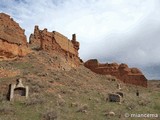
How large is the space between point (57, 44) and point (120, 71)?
18641mm

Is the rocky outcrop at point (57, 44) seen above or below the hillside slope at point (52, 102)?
above

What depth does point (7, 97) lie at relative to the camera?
22.3m

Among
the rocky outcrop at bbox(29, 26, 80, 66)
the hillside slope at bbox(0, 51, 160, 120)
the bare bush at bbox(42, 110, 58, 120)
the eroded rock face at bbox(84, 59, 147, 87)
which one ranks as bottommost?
the bare bush at bbox(42, 110, 58, 120)

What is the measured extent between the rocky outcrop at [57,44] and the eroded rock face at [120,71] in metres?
7.08

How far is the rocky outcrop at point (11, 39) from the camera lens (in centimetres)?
3581

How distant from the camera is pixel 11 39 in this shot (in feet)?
124

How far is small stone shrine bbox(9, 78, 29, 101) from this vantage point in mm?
22345

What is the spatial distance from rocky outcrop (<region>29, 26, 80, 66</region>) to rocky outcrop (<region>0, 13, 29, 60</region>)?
3.28 m

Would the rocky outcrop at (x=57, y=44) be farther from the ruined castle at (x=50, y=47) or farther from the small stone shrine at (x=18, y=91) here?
the small stone shrine at (x=18, y=91)

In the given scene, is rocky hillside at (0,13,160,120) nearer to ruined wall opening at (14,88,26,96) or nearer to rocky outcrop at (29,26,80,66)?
ruined wall opening at (14,88,26,96)

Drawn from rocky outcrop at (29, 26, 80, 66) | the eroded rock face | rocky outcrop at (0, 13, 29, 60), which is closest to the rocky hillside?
rocky outcrop at (0, 13, 29, 60)

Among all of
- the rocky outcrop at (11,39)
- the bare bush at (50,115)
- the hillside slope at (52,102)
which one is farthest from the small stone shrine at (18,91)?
the rocky outcrop at (11,39)

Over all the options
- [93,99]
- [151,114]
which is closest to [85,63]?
[93,99]

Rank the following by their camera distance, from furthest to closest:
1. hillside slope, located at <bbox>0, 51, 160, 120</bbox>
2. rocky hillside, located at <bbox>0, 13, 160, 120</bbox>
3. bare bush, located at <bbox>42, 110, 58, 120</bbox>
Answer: rocky hillside, located at <bbox>0, 13, 160, 120</bbox> → hillside slope, located at <bbox>0, 51, 160, 120</bbox> → bare bush, located at <bbox>42, 110, 58, 120</bbox>
